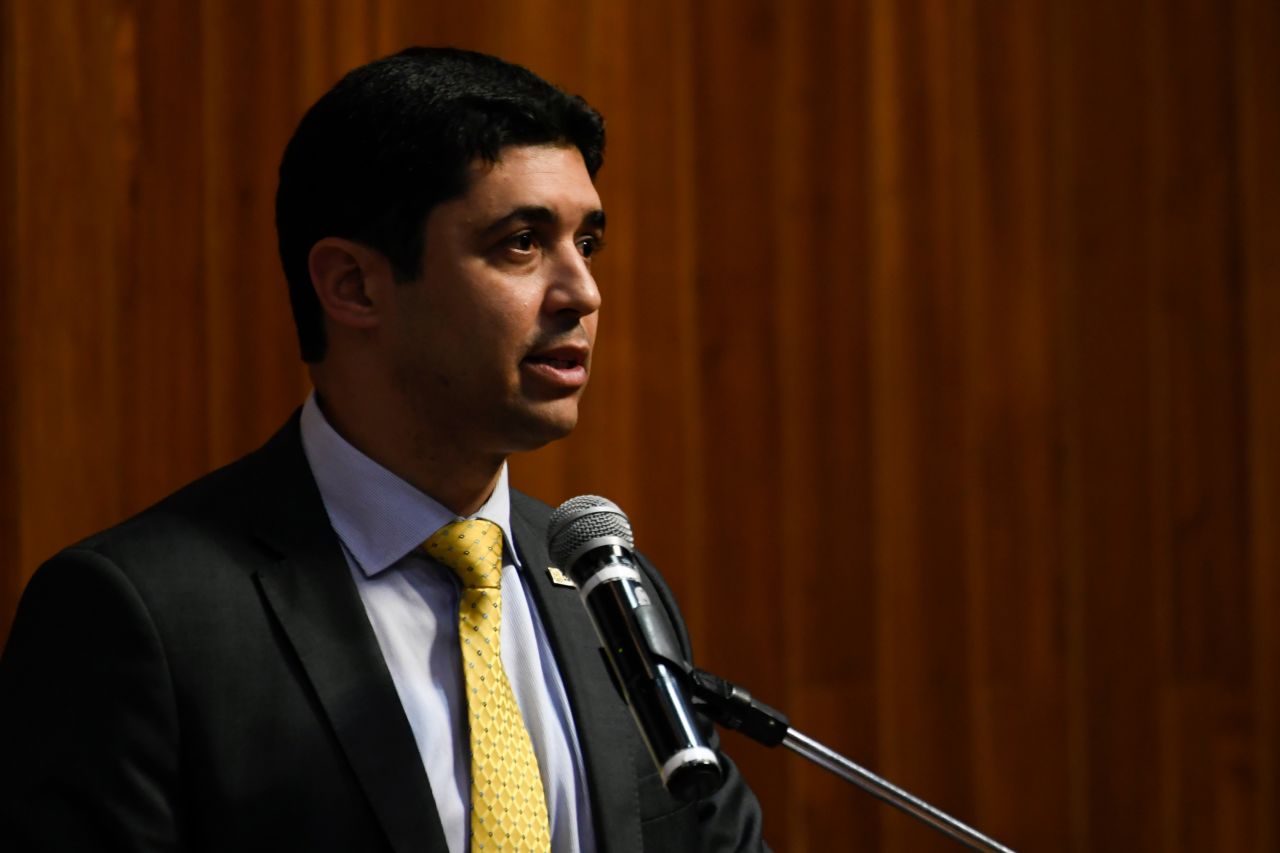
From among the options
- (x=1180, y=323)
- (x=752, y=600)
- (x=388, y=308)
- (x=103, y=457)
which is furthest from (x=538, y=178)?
(x=1180, y=323)

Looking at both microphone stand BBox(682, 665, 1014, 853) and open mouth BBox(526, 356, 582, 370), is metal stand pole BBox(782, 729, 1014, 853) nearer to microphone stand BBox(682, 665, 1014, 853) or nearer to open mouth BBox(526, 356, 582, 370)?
A: microphone stand BBox(682, 665, 1014, 853)

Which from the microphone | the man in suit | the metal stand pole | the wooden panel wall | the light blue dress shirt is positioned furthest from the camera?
the wooden panel wall

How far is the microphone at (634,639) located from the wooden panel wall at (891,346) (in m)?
0.81

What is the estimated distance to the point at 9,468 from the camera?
1614 mm

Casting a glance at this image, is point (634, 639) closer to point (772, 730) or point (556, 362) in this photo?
point (772, 730)

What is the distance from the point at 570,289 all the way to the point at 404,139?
0.20m

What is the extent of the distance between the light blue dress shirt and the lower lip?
15 centimetres

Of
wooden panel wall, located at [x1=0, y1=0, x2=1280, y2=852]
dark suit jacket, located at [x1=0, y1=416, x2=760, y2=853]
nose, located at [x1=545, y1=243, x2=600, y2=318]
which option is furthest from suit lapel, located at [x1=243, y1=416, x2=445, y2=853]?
wooden panel wall, located at [x1=0, y1=0, x2=1280, y2=852]

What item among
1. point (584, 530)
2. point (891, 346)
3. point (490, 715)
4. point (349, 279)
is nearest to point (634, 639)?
point (584, 530)

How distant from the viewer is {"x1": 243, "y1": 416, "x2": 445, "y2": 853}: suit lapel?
1.13 meters

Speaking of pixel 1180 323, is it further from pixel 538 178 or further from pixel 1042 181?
pixel 538 178

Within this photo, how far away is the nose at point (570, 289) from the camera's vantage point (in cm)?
125

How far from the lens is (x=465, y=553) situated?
4.15 ft

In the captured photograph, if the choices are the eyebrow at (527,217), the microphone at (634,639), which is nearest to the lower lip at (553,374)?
the eyebrow at (527,217)
